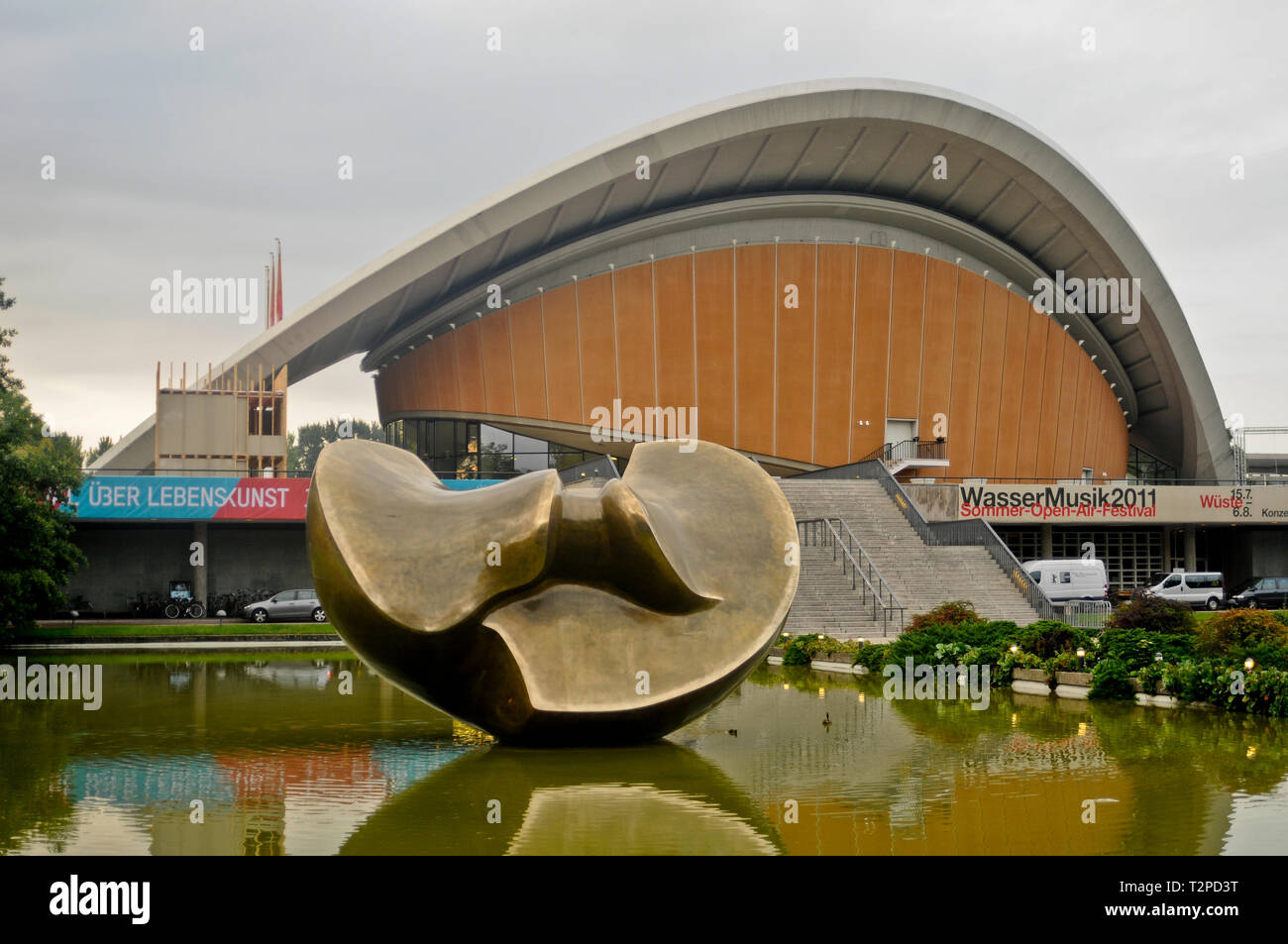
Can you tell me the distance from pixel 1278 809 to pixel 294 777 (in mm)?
8413

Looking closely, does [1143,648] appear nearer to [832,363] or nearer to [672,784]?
[672,784]

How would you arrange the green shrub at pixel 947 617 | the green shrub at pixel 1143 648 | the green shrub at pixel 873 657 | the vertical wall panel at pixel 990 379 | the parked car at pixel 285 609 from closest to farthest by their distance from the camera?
the green shrub at pixel 1143 648, the green shrub at pixel 873 657, the green shrub at pixel 947 617, the parked car at pixel 285 609, the vertical wall panel at pixel 990 379

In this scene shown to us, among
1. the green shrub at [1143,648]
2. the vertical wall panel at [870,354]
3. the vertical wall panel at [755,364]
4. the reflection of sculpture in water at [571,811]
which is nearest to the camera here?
the reflection of sculpture in water at [571,811]

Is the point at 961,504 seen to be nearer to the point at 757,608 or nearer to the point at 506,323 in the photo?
the point at 506,323

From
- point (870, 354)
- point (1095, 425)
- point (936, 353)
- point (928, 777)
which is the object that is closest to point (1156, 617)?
point (928, 777)

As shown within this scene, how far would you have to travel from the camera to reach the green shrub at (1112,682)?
17750mm

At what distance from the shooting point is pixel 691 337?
1879 inches

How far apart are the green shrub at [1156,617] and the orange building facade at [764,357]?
25490 mm

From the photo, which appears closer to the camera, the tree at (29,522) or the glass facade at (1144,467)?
the tree at (29,522)

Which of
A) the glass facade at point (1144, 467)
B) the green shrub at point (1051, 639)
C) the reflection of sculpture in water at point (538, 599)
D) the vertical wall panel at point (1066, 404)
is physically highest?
the vertical wall panel at point (1066, 404)

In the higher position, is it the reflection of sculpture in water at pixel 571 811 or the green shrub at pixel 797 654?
the reflection of sculpture in water at pixel 571 811

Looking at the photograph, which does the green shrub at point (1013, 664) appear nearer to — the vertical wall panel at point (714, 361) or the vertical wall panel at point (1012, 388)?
the vertical wall panel at point (714, 361)

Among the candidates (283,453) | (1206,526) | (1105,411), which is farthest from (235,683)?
(1105,411)

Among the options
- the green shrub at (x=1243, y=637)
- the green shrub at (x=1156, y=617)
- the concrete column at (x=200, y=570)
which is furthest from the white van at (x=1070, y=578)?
the concrete column at (x=200, y=570)
